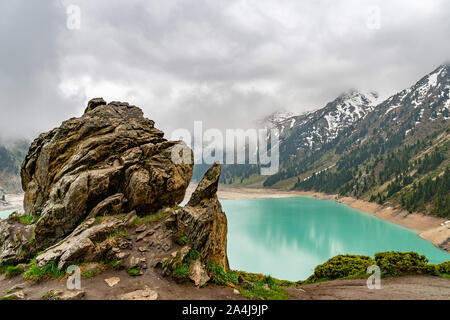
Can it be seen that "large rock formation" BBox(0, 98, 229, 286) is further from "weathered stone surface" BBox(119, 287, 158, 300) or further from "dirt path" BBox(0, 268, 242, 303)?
"weathered stone surface" BBox(119, 287, 158, 300)

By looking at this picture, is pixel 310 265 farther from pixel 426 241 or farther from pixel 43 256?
pixel 43 256

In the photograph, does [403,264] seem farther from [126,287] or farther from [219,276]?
[126,287]

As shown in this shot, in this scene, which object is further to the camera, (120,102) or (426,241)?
(426,241)

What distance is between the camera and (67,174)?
1700cm

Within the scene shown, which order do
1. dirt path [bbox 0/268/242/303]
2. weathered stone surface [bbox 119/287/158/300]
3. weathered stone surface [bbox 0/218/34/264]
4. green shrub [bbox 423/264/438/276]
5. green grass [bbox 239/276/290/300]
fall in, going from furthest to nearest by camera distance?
green shrub [bbox 423/264/438/276] < weathered stone surface [bbox 0/218/34/264] < green grass [bbox 239/276/290/300] < dirt path [bbox 0/268/242/303] < weathered stone surface [bbox 119/287/158/300]

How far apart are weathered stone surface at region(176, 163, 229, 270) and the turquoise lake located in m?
25.8

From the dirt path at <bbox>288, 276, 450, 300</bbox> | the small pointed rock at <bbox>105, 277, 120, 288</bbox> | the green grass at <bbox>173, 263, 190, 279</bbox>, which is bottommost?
the dirt path at <bbox>288, 276, 450, 300</bbox>

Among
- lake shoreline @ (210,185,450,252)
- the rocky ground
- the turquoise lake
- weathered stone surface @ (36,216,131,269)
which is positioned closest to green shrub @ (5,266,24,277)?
the rocky ground

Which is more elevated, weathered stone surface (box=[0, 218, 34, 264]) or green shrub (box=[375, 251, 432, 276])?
weathered stone surface (box=[0, 218, 34, 264])

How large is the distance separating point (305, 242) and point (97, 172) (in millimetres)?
55665

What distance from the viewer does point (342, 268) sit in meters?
20.0

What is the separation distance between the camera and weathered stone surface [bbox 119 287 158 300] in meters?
10.1
